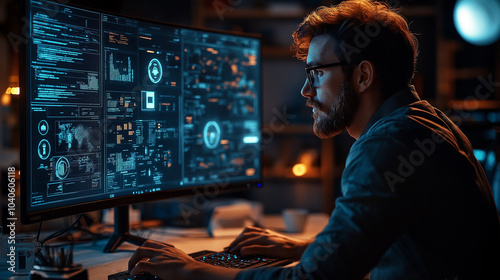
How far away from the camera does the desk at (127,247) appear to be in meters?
1.27

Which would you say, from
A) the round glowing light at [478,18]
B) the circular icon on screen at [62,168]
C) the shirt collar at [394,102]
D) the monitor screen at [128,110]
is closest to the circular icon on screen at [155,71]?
the monitor screen at [128,110]

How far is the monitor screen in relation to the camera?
116cm

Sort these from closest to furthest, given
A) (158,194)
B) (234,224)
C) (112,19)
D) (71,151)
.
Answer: (71,151) < (112,19) < (158,194) < (234,224)

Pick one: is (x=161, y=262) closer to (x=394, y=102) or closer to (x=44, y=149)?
(x=44, y=149)

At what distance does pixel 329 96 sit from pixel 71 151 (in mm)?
644

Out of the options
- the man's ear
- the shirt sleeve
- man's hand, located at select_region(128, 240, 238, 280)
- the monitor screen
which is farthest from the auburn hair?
man's hand, located at select_region(128, 240, 238, 280)

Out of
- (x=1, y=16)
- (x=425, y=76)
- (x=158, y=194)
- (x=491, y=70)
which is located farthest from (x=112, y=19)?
(x=1, y=16)

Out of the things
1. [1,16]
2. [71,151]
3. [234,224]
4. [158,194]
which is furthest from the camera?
[1,16]

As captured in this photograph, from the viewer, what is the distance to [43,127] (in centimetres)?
116

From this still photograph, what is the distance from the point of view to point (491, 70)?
4.06m

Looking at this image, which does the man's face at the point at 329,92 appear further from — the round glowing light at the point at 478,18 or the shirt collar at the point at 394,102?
the round glowing light at the point at 478,18

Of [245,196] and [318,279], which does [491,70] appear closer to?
[245,196]

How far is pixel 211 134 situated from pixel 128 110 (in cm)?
34

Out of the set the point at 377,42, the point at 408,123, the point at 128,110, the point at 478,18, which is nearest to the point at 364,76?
the point at 377,42
